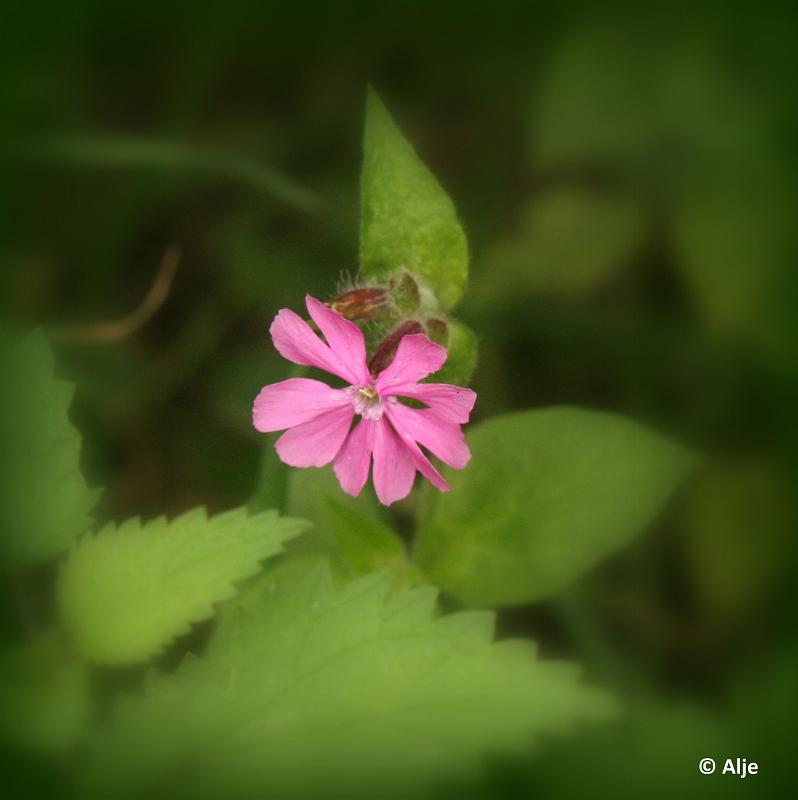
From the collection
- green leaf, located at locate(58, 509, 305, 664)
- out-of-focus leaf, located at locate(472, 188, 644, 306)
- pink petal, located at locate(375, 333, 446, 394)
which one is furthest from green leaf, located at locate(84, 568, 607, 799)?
out-of-focus leaf, located at locate(472, 188, 644, 306)

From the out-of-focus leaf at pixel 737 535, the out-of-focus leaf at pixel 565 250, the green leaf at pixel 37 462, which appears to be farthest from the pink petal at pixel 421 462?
the out-of-focus leaf at pixel 737 535

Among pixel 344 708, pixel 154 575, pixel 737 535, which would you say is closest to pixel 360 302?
pixel 154 575

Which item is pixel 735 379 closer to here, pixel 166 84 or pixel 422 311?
pixel 422 311

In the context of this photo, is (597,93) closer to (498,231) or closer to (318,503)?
(498,231)

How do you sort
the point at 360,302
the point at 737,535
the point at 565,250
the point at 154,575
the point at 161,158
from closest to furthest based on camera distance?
the point at 154,575
the point at 360,302
the point at 161,158
the point at 737,535
the point at 565,250

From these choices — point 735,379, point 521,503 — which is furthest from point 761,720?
point 735,379
